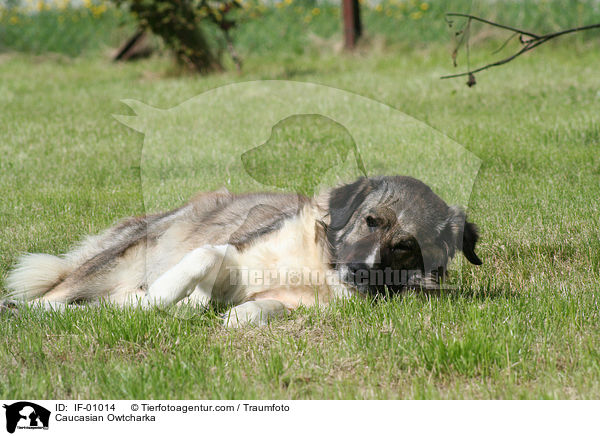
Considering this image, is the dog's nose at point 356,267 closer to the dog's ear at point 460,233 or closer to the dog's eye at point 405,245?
the dog's eye at point 405,245

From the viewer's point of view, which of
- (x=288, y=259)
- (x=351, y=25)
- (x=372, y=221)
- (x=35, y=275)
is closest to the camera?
(x=372, y=221)

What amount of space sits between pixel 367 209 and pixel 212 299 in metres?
1.15

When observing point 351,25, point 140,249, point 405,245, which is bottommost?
point 140,249

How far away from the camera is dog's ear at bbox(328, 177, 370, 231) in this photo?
169 inches

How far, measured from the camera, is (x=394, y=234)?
4000mm

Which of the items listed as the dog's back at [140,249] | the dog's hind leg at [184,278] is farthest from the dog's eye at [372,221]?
the dog's hind leg at [184,278]

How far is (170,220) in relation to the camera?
5227mm

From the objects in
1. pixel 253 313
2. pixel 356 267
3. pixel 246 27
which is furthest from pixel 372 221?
pixel 246 27

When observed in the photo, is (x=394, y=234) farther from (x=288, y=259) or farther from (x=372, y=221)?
Answer: (x=288, y=259)

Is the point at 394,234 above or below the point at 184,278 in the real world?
above
